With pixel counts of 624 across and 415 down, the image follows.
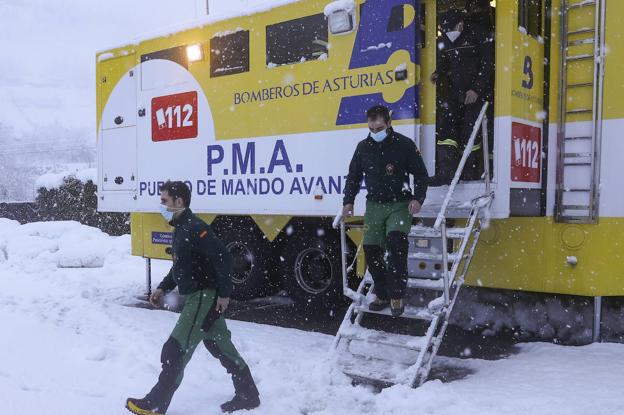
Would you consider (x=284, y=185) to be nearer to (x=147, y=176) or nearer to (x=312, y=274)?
(x=312, y=274)

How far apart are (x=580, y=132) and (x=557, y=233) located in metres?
0.92

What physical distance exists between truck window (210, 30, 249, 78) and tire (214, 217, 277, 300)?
175 cm

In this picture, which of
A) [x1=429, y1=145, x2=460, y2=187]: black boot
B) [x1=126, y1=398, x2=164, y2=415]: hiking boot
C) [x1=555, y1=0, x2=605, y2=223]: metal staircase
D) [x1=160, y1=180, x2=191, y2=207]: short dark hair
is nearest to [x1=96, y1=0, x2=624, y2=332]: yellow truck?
[x1=555, y1=0, x2=605, y2=223]: metal staircase

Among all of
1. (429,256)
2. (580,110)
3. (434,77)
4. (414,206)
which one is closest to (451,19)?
(434,77)

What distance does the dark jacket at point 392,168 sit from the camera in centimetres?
486

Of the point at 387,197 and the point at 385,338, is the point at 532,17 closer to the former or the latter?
the point at 387,197

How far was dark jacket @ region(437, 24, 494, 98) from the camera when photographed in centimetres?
562

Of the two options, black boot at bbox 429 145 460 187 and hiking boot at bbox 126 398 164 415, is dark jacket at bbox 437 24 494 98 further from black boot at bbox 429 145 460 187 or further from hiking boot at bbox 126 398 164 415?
hiking boot at bbox 126 398 164 415

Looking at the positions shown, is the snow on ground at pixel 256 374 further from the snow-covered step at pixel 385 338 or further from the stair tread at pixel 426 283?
the stair tread at pixel 426 283

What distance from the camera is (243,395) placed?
13.4 ft

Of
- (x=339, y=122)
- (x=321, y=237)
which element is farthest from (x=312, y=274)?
(x=339, y=122)

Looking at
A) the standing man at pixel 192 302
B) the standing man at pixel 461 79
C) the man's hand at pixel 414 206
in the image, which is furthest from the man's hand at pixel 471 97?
the standing man at pixel 192 302

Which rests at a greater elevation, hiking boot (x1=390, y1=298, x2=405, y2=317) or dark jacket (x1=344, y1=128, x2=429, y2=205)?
dark jacket (x1=344, y1=128, x2=429, y2=205)

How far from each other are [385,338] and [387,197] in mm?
1120
